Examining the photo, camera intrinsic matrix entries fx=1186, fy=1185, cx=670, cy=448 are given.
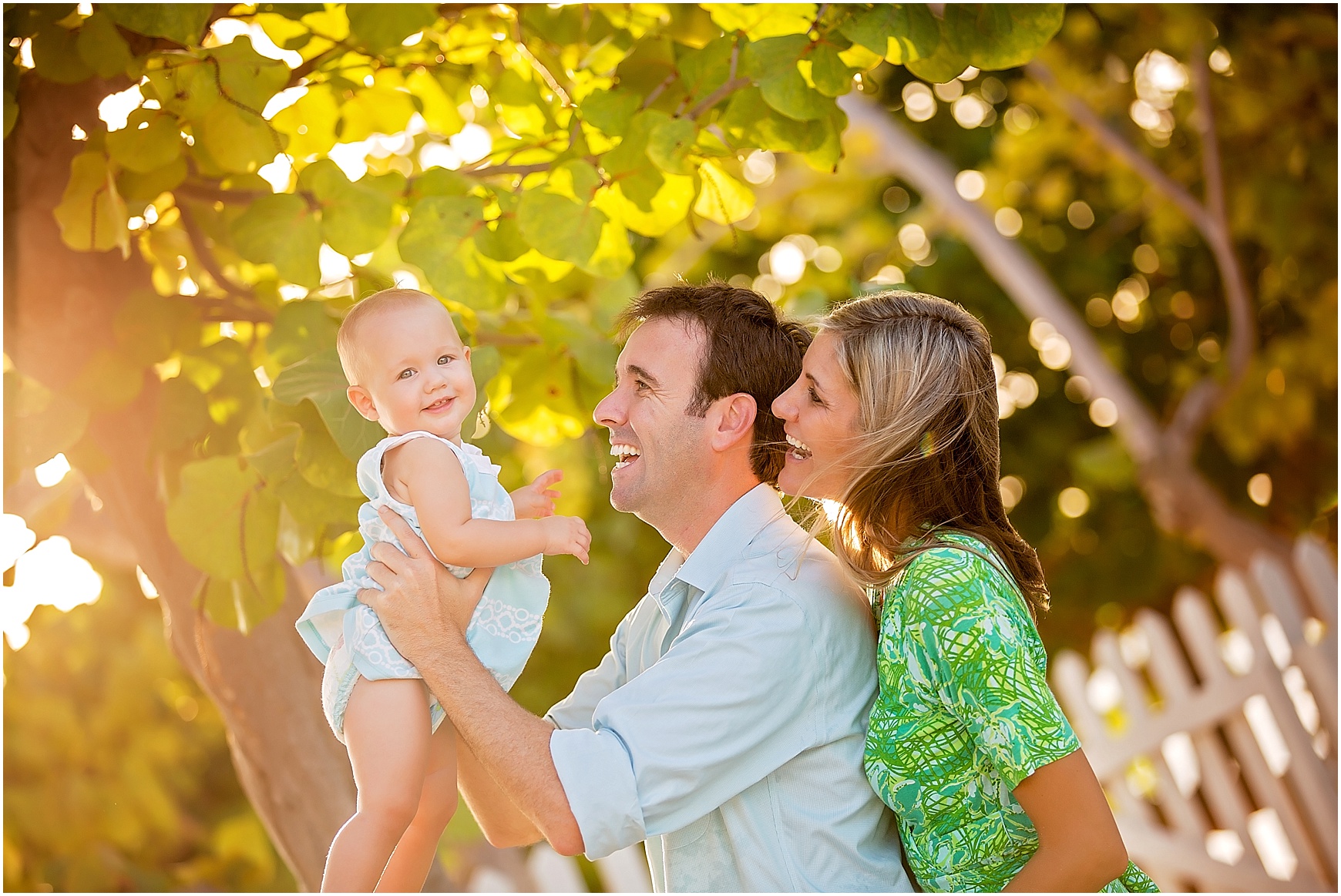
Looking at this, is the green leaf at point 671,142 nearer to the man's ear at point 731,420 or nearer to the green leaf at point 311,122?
the man's ear at point 731,420

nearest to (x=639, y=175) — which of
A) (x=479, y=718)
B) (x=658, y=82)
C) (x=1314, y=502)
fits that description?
(x=658, y=82)

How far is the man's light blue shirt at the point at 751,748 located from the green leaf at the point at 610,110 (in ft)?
2.47

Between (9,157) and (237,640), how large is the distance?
96 cm

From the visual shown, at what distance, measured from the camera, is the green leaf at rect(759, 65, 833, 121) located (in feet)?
6.07

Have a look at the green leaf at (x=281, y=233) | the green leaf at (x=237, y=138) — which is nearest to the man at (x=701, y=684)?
the green leaf at (x=281, y=233)

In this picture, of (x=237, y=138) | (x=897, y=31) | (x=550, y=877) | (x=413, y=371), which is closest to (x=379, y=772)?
(x=413, y=371)

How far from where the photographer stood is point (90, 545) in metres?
2.72

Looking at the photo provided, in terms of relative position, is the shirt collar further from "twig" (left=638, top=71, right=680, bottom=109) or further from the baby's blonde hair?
"twig" (left=638, top=71, right=680, bottom=109)

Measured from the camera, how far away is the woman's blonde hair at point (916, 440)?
6.00 feet

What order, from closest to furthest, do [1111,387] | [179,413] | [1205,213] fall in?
[179,413] → [1205,213] → [1111,387]

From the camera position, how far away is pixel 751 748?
1.72 m

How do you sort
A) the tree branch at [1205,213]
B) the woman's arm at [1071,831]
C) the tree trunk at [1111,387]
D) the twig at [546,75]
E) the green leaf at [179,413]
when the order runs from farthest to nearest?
1. the tree trunk at [1111,387]
2. the tree branch at [1205,213]
3. the twig at [546,75]
4. the green leaf at [179,413]
5. the woman's arm at [1071,831]

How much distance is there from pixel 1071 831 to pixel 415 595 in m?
0.93

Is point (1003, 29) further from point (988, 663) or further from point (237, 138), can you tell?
point (237, 138)
